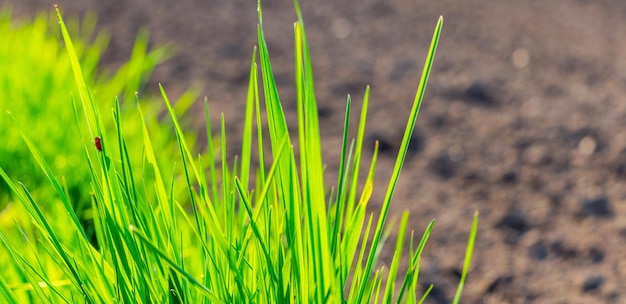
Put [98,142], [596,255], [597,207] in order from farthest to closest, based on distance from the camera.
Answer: [597,207]
[596,255]
[98,142]

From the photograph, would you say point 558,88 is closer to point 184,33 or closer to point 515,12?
point 515,12

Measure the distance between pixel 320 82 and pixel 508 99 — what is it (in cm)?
72

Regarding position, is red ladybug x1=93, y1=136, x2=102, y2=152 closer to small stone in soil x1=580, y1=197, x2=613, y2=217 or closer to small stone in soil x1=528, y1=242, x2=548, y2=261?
small stone in soil x1=528, y1=242, x2=548, y2=261

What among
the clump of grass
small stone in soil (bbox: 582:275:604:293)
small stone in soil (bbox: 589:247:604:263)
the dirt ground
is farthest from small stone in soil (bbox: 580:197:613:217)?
the clump of grass

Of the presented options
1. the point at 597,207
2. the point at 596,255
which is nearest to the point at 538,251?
the point at 596,255

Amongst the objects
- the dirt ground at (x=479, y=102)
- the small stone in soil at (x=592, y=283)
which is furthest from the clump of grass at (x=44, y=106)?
the small stone in soil at (x=592, y=283)

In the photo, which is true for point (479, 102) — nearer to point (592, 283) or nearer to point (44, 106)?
point (592, 283)

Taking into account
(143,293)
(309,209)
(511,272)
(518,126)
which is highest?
(309,209)

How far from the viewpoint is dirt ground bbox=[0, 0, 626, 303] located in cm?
199

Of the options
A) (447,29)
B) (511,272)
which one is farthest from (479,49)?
(511,272)

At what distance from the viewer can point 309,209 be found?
3.03ft

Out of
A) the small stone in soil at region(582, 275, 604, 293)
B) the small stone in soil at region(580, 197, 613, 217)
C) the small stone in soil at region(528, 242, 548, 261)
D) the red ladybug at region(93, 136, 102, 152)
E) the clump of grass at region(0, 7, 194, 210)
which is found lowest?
the small stone in soil at region(582, 275, 604, 293)

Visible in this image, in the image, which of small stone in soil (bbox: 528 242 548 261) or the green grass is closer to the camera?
the green grass

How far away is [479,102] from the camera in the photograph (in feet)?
8.93
